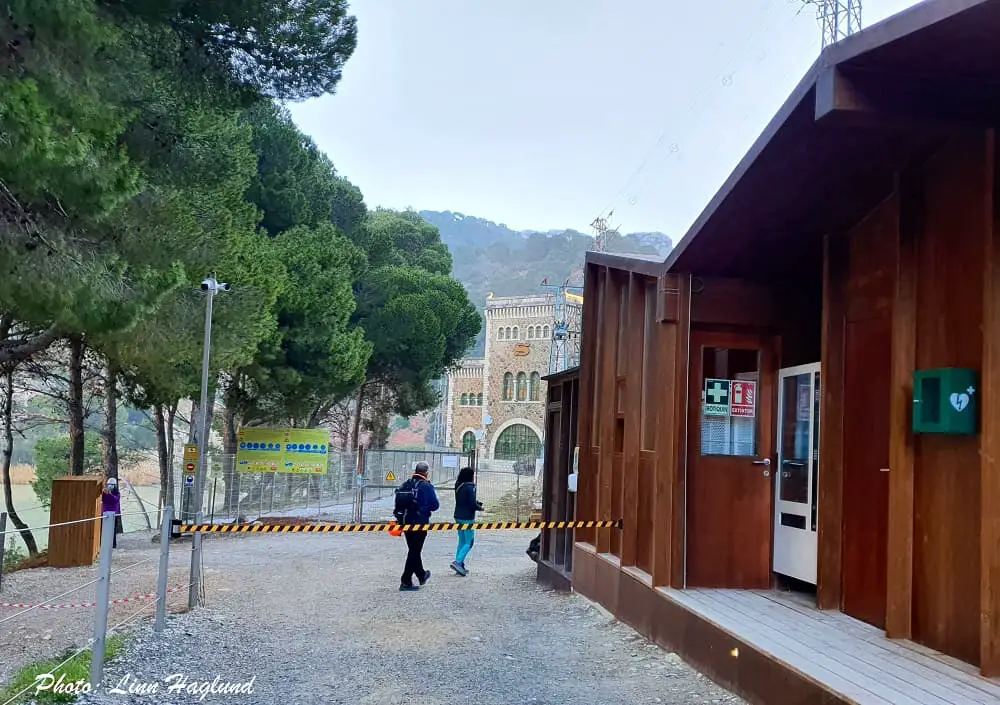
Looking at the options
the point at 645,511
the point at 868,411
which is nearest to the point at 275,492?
the point at 645,511

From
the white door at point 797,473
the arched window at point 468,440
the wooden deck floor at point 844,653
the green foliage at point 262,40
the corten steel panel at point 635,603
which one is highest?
the green foliage at point 262,40

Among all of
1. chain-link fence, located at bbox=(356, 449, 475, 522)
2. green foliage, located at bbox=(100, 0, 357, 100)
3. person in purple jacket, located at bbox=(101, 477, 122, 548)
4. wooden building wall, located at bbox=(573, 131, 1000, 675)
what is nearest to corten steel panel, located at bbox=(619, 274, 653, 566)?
wooden building wall, located at bbox=(573, 131, 1000, 675)

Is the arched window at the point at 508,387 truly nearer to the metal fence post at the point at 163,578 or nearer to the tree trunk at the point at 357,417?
the tree trunk at the point at 357,417

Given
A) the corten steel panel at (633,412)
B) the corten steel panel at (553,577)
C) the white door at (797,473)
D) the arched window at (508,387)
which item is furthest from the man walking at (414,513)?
the arched window at (508,387)

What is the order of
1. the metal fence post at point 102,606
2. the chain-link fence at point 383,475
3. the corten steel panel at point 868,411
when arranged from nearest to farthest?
1. the metal fence post at point 102,606
2. the corten steel panel at point 868,411
3. the chain-link fence at point 383,475

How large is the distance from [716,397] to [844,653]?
315 cm

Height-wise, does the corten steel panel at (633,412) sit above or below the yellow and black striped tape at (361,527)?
above

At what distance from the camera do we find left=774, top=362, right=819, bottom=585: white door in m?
7.65

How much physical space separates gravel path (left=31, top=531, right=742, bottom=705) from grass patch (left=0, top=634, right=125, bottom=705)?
14cm

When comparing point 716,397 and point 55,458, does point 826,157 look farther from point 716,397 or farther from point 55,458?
point 55,458

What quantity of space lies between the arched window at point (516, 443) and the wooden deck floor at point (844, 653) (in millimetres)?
56661

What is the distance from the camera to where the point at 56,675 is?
6.21 meters

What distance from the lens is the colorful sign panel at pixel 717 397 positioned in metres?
8.33

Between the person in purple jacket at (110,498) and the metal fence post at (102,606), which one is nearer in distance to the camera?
the metal fence post at (102,606)
